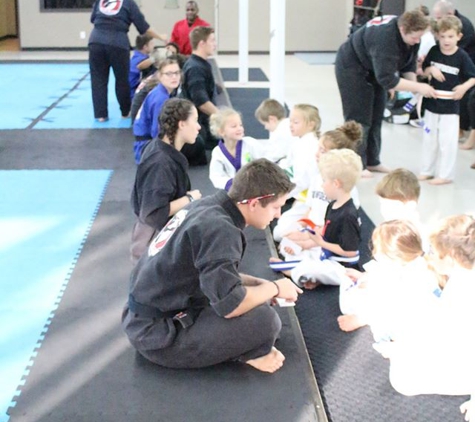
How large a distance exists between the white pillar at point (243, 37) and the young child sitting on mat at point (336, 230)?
23.9ft

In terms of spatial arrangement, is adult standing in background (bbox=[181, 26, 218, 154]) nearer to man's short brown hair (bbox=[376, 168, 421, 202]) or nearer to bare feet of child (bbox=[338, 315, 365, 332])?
man's short brown hair (bbox=[376, 168, 421, 202])

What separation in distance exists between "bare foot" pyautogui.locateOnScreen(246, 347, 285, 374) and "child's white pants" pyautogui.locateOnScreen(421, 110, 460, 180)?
346 centimetres

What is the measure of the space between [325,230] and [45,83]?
28.5ft

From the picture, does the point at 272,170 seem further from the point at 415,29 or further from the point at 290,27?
the point at 290,27

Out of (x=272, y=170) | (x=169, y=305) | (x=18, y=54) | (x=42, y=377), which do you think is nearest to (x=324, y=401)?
(x=169, y=305)

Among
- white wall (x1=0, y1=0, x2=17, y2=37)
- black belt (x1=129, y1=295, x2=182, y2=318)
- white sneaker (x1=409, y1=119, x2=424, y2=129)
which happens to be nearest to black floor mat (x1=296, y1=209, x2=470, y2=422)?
black belt (x1=129, y1=295, x2=182, y2=318)

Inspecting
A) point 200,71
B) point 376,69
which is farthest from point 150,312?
point 200,71

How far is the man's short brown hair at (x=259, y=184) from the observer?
2846 millimetres

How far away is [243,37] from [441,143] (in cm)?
583

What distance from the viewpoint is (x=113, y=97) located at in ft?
35.7

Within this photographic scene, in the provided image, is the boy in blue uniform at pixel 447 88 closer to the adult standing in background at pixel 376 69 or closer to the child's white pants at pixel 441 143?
the child's white pants at pixel 441 143

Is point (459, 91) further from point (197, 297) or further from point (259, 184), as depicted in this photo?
point (197, 297)

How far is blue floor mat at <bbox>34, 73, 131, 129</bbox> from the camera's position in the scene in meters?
8.35

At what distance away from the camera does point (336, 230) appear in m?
4.03
